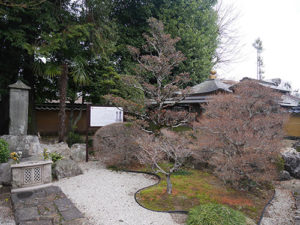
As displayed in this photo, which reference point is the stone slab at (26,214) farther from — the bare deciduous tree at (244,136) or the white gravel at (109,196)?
the bare deciduous tree at (244,136)

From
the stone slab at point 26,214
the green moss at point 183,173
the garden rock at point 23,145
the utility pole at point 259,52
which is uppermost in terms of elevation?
the utility pole at point 259,52

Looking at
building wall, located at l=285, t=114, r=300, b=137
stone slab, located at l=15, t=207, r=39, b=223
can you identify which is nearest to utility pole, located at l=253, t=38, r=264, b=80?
building wall, located at l=285, t=114, r=300, b=137

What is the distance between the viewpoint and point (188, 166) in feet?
21.4

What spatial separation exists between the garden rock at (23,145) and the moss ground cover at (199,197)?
354 cm

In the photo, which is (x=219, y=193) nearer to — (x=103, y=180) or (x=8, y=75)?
(x=103, y=180)

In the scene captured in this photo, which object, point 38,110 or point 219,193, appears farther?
point 38,110

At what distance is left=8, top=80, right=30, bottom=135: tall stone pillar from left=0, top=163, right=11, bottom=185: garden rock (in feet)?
4.83

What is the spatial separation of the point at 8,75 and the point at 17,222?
22.7ft

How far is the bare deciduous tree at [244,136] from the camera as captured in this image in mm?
3910

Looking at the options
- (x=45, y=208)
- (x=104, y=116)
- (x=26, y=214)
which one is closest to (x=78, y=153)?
(x=104, y=116)

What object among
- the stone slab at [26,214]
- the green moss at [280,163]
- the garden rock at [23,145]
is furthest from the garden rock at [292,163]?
the garden rock at [23,145]

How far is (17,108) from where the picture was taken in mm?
5984

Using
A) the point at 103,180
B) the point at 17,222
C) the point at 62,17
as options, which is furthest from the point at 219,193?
the point at 62,17

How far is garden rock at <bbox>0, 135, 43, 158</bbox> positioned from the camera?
18.6 ft
